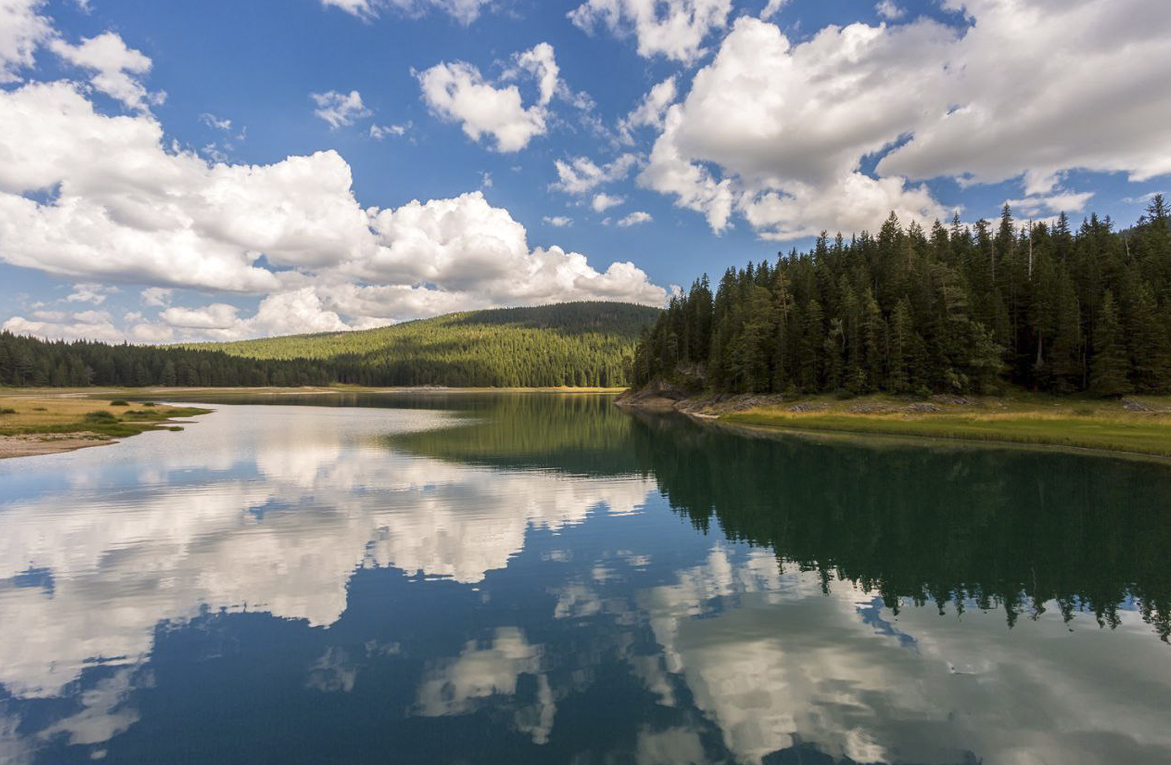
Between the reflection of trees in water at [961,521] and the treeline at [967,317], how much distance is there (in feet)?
115

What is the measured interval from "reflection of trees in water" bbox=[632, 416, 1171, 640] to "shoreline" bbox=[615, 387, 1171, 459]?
6.76 metres

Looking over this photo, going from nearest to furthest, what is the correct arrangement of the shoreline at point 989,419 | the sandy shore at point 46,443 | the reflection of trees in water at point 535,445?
the sandy shore at point 46,443, the reflection of trees in water at point 535,445, the shoreline at point 989,419

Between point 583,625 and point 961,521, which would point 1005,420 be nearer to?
point 961,521

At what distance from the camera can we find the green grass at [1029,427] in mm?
53656

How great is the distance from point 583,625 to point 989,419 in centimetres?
7724

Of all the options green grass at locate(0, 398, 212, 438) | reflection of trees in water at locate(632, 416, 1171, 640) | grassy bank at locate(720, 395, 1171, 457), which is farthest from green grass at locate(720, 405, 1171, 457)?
green grass at locate(0, 398, 212, 438)

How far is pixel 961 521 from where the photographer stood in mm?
30062

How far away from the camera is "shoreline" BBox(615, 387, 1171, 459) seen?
56.2m

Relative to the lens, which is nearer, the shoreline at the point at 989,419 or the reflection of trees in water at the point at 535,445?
the reflection of trees in water at the point at 535,445

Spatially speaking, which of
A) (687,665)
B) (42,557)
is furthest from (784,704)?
(42,557)

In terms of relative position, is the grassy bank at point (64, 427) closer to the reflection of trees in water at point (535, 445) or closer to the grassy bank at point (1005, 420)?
the reflection of trees in water at point (535, 445)

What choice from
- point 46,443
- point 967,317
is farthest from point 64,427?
point 967,317

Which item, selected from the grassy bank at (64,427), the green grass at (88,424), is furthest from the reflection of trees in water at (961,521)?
the green grass at (88,424)

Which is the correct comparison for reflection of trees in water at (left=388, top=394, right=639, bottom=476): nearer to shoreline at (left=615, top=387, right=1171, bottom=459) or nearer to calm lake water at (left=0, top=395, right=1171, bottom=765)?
calm lake water at (left=0, top=395, right=1171, bottom=765)
